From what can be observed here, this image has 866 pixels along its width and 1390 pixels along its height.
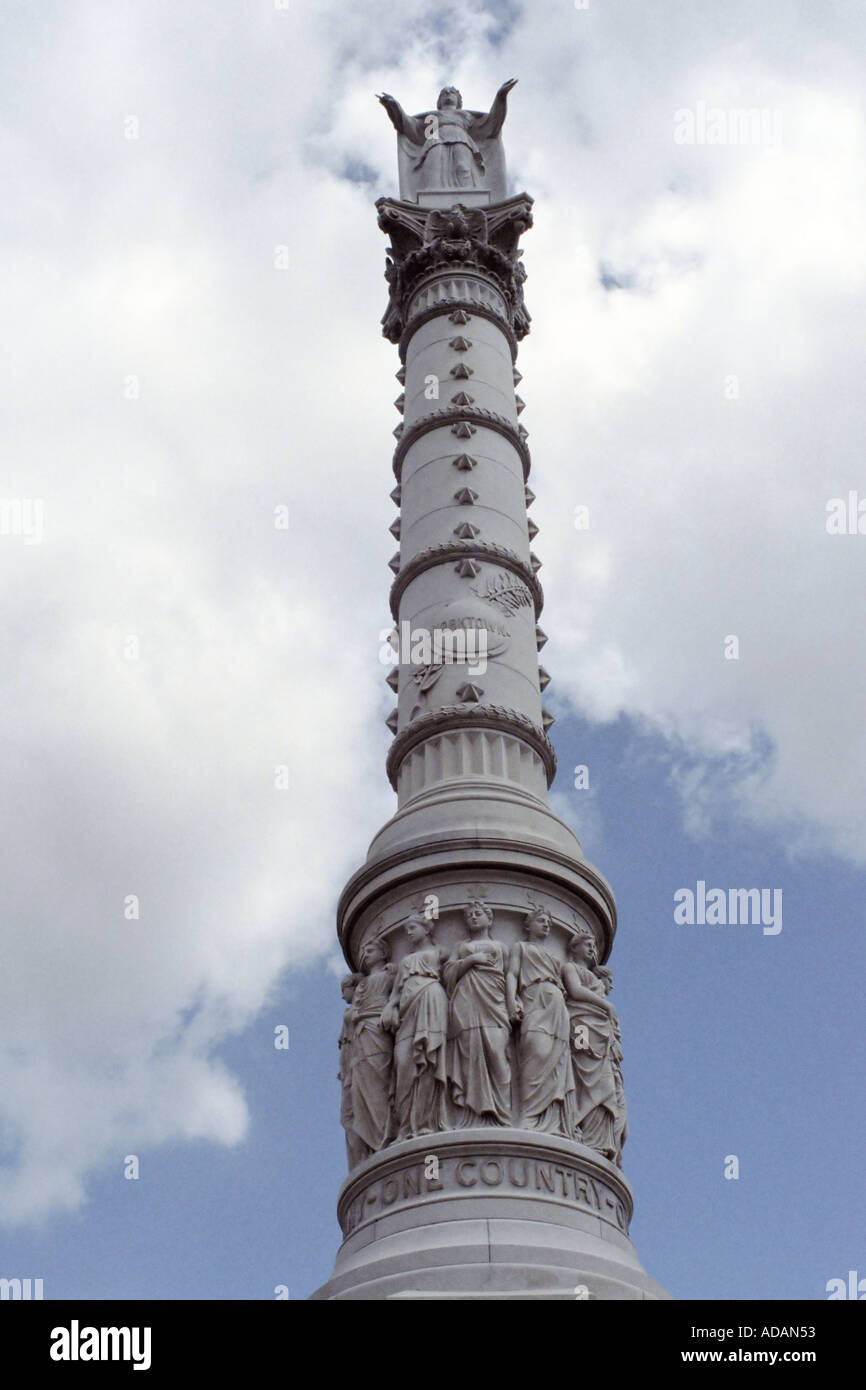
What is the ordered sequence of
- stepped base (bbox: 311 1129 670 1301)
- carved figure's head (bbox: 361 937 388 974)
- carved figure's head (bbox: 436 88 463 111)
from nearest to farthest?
stepped base (bbox: 311 1129 670 1301) → carved figure's head (bbox: 361 937 388 974) → carved figure's head (bbox: 436 88 463 111)

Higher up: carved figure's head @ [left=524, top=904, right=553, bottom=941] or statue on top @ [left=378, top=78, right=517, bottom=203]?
statue on top @ [left=378, top=78, right=517, bottom=203]

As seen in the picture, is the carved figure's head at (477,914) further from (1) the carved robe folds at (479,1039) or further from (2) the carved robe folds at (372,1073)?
(2) the carved robe folds at (372,1073)

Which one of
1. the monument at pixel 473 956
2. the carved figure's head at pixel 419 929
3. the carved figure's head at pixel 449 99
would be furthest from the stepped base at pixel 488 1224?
the carved figure's head at pixel 449 99

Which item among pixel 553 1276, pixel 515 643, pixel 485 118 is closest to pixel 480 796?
pixel 515 643

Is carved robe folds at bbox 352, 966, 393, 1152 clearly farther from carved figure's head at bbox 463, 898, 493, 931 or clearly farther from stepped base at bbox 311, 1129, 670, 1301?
carved figure's head at bbox 463, 898, 493, 931

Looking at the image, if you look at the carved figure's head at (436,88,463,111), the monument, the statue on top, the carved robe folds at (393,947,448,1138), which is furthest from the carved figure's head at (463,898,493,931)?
the carved figure's head at (436,88,463,111)

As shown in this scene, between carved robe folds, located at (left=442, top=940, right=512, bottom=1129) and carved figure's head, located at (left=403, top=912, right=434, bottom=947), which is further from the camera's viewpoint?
carved figure's head, located at (left=403, top=912, right=434, bottom=947)

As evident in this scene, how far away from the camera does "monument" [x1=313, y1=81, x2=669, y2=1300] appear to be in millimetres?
12789

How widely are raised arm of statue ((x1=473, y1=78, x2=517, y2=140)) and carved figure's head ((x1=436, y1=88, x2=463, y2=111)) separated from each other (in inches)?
30.6

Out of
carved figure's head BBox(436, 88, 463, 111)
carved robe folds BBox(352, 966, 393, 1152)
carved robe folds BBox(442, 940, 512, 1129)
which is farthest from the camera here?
carved figure's head BBox(436, 88, 463, 111)

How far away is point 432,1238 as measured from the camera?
12.6m

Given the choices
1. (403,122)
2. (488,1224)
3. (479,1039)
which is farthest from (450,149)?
(488,1224)

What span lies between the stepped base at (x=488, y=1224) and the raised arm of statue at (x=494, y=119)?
17.5 m
